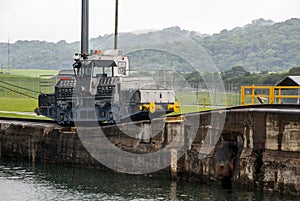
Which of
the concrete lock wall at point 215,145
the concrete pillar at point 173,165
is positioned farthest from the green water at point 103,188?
the concrete lock wall at point 215,145

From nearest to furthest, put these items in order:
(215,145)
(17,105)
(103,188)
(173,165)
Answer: (215,145)
(103,188)
(173,165)
(17,105)

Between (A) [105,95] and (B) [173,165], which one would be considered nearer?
(B) [173,165]

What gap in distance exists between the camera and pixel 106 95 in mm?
32094

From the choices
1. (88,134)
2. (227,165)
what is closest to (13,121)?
(88,134)

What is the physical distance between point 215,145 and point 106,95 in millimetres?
7384

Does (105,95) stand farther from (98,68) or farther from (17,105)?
(17,105)

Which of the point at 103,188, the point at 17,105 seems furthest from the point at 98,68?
the point at 17,105

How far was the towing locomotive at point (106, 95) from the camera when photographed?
102ft

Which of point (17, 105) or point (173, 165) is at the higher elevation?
point (17, 105)

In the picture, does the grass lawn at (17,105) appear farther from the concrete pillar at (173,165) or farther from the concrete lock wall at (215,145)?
the concrete pillar at (173,165)

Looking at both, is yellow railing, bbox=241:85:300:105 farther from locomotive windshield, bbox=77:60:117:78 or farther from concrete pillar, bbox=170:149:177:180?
locomotive windshield, bbox=77:60:117:78

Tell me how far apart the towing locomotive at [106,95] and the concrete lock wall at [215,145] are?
3.31 feet

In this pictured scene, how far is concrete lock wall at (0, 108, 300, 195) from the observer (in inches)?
949

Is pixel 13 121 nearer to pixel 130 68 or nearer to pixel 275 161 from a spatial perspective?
pixel 130 68
